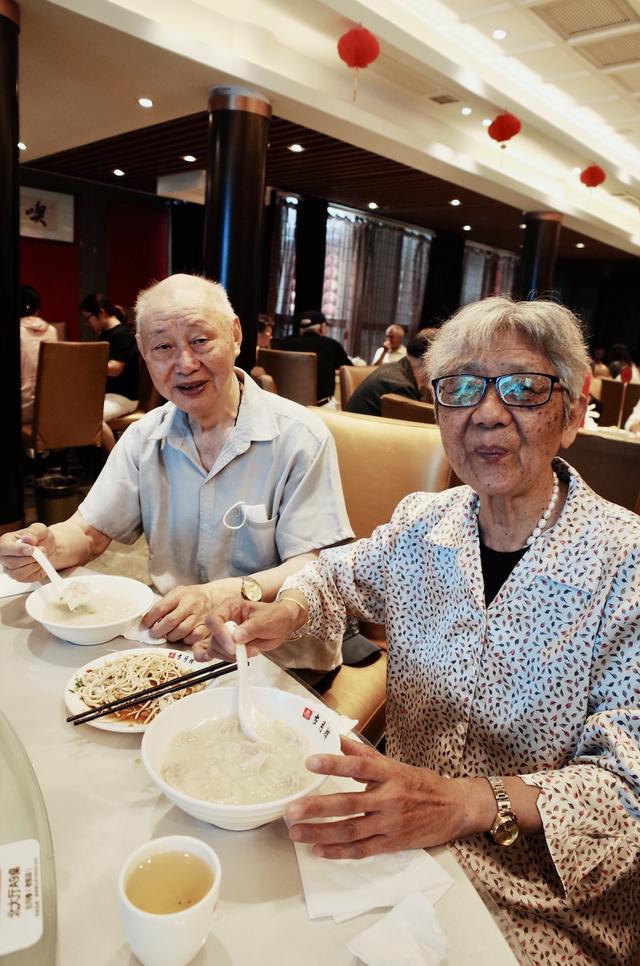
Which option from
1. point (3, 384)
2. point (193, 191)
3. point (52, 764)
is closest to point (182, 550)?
point (52, 764)

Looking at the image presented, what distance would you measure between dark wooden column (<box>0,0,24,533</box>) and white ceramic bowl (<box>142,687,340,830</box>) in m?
3.23

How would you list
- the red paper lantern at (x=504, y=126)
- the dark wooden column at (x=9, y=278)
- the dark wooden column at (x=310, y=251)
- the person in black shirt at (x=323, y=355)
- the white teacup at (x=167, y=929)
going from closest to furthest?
the white teacup at (x=167, y=929)
the dark wooden column at (x=9, y=278)
the red paper lantern at (x=504, y=126)
the person in black shirt at (x=323, y=355)
the dark wooden column at (x=310, y=251)

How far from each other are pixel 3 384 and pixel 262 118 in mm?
2741

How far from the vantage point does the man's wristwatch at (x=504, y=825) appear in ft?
2.75

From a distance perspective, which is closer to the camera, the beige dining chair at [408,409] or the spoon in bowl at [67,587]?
the spoon in bowl at [67,587]

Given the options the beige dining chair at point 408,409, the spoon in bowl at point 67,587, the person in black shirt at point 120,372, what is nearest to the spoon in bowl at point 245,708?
the spoon in bowl at point 67,587

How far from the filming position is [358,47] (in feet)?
14.4

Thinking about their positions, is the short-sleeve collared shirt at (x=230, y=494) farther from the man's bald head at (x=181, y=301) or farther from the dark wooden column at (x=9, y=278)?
the dark wooden column at (x=9, y=278)

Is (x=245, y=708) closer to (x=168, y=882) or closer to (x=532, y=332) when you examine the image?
(x=168, y=882)

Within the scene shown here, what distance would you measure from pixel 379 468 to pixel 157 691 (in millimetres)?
1025

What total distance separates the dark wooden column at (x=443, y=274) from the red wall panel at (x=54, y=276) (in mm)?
5774

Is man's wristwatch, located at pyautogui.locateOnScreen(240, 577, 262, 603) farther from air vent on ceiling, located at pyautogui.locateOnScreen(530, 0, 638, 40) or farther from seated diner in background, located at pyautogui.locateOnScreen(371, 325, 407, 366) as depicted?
A: seated diner in background, located at pyautogui.locateOnScreen(371, 325, 407, 366)

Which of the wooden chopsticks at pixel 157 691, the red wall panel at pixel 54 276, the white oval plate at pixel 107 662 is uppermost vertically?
the red wall panel at pixel 54 276

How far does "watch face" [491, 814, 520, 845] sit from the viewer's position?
84 cm
